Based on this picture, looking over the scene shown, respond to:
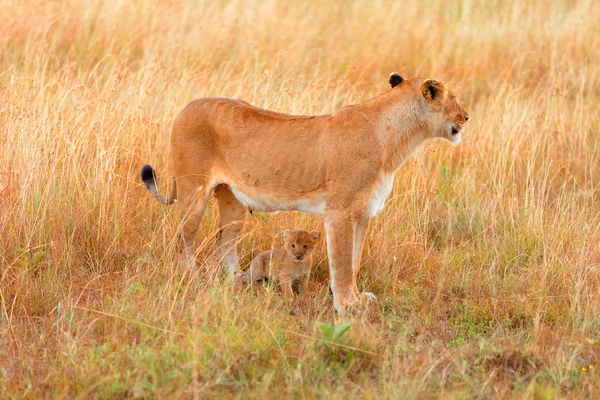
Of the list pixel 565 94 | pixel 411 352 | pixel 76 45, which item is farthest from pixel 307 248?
pixel 76 45

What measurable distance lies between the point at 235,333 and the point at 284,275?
1394 millimetres

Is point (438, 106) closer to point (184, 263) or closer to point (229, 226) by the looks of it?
point (229, 226)

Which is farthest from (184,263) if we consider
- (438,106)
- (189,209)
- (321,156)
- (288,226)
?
(438,106)

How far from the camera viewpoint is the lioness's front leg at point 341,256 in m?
6.27

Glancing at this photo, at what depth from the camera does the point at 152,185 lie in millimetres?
6914

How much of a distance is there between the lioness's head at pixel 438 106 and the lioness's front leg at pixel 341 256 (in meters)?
0.96

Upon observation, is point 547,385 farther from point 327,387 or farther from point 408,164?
point 408,164

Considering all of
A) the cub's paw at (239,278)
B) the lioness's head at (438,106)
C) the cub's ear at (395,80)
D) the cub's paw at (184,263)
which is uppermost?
the cub's ear at (395,80)

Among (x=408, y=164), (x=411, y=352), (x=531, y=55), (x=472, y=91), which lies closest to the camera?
(x=411, y=352)

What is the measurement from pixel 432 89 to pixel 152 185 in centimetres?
224

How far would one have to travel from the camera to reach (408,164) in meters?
8.38

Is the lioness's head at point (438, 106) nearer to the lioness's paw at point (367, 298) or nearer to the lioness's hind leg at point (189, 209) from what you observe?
the lioness's paw at point (367, 298)

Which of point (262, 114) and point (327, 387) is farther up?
point (262, 114)

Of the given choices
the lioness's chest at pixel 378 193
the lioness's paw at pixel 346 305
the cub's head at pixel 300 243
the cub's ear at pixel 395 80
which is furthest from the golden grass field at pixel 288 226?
the cub's ear at pixel 395 80
